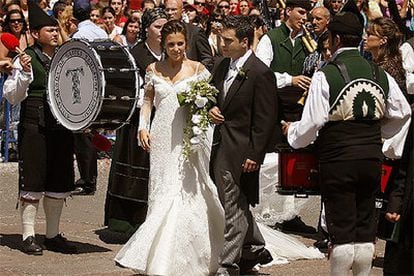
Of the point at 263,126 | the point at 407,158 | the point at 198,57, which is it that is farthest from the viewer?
the point at 198,57

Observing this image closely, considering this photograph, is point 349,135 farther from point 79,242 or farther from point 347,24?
point 79,242

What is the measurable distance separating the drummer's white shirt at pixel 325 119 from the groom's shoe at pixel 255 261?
172 cm

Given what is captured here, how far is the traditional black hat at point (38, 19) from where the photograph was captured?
9547 millimetres

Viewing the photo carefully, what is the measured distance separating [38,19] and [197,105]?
1.94 m

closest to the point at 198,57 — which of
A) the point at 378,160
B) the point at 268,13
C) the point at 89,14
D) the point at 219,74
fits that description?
the point at 219,74

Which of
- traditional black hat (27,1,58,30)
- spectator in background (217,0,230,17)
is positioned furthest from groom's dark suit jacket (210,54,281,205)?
spectator in background (217,0,230,17)

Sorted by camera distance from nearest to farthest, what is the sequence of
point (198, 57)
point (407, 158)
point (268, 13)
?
point (407, 158) < point (198, 57) < point (268, 13)

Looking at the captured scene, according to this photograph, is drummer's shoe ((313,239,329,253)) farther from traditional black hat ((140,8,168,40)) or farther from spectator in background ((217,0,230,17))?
spectator in background ((217,0,230,17))

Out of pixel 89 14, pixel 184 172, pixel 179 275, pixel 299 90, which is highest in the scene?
pixel 89 14

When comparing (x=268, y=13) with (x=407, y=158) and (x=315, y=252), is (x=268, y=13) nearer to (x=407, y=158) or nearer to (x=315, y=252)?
(x=315, y=252)

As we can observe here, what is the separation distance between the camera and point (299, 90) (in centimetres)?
974

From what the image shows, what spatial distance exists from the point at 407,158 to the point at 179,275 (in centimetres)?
218

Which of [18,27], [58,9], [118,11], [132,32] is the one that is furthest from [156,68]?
[118,11]

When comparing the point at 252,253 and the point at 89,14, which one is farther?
the point at 89,14
